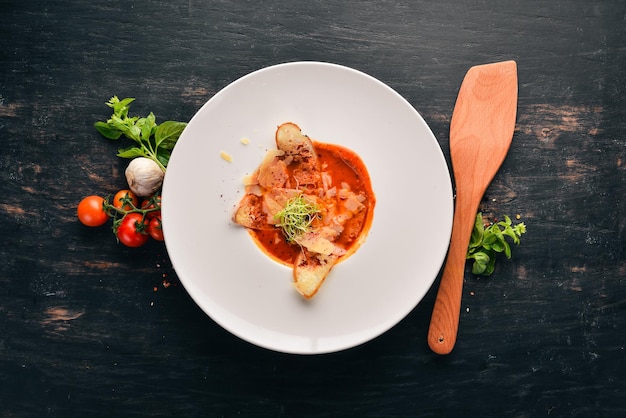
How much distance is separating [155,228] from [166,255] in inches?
9.1

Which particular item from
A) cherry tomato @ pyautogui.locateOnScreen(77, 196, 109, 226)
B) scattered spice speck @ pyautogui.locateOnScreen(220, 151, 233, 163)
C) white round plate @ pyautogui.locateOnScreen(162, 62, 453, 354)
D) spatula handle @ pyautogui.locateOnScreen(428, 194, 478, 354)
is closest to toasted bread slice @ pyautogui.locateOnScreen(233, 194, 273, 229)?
white round plate @ pyautogui.locateOnScreen(162, 62, 453, 354)

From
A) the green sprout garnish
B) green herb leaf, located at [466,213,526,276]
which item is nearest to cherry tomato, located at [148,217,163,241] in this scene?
the green sprout garnish

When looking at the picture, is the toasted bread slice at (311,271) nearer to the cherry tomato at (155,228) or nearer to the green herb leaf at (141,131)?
the cherry tomato at (155,228)

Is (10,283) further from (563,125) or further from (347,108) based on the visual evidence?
(563,125)

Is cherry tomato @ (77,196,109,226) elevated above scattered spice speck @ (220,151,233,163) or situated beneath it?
situated beneath

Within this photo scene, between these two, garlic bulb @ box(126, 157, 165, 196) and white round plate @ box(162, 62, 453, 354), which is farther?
garlic bulb @ box(126, 157, 165, 196)

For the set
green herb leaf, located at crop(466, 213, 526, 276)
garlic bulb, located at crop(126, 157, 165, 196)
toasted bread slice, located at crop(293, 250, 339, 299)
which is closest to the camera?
toasted bread slice, located at crop(293, 250, 339, 299)

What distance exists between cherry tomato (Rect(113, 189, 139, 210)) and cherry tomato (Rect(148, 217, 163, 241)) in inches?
6.2

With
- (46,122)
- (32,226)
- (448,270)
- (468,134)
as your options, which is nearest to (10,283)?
(32,226)

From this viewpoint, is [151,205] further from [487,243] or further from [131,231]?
[487,243]

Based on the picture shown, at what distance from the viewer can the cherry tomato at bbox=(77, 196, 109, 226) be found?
10.9ft

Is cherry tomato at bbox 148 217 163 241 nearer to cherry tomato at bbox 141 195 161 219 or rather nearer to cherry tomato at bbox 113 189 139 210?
cherry tomato at bbox 141 195 161 219

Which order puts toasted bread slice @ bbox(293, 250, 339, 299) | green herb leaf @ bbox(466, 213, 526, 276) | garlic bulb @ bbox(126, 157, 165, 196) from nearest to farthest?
1. toasted bread slice @ bbox(293, 250, 339, 299)
2. garlic bulb @ bbox(126, 157, 165, 196)
3. green herb leaf @ bbox(466, 213, 526, 276)

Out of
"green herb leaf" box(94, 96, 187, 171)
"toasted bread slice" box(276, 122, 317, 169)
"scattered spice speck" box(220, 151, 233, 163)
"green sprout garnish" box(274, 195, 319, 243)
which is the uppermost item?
"toasted bread slice" box(276, 122, 317, 169)
